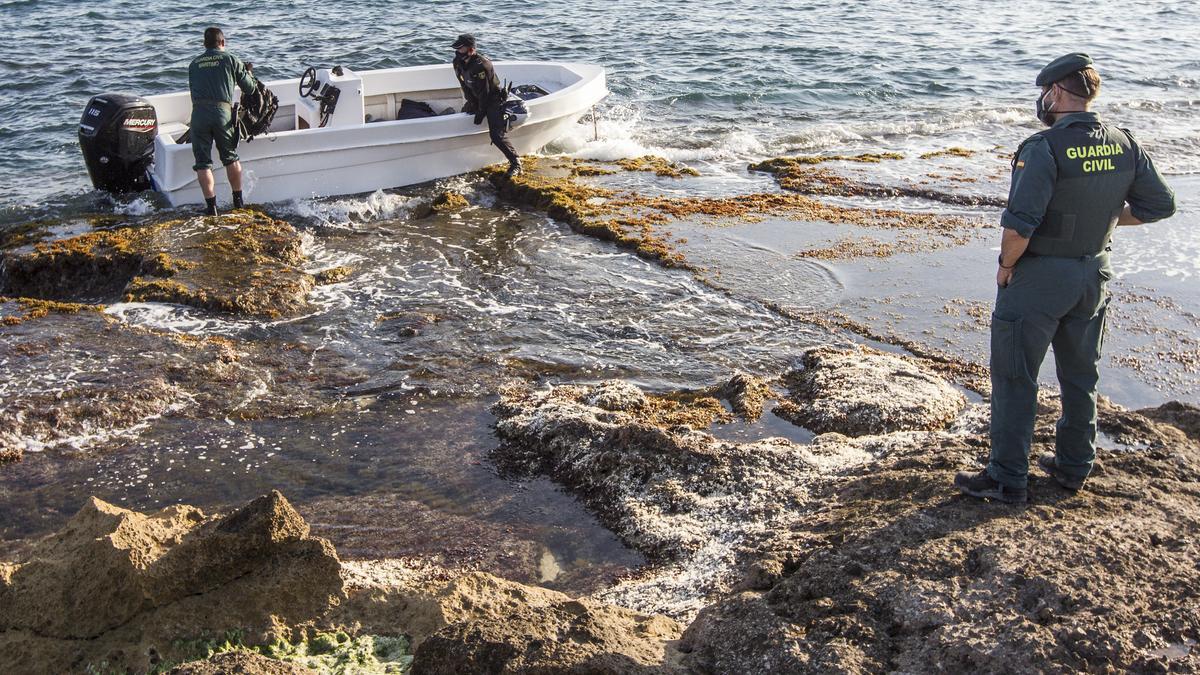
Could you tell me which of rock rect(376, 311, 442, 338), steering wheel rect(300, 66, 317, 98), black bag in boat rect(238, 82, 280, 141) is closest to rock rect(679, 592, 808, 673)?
rock rect(376, 311, 442, 338)

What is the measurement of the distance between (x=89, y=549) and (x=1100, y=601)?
356 cm

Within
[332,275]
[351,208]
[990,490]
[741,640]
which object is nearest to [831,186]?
[351,208]

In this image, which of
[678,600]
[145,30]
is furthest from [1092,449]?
[145,30]

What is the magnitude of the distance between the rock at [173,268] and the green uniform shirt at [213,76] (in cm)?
128

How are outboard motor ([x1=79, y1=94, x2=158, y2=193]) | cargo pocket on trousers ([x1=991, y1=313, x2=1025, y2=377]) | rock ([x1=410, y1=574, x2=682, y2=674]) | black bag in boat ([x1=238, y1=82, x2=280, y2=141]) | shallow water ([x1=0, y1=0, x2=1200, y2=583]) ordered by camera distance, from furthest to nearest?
outboard motor ([x1=79, y1=94, x2=158, y2=193]) → black bag in boat ([x1=238, y1=82, x2=280, y2=141]) → shallow water ([x1=0, y1=0, x2=1200, y2=583]) → cargo pocket on trousers ([x1=991, y1=313, x2=1025, y2=377]) → rock ([x1=410, y1=574, x2=682, y2=674])

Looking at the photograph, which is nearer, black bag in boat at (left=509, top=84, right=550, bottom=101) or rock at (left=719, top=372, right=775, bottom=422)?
rock at (left=719, top=372, right=775, bottom=422)

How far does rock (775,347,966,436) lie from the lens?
566cm

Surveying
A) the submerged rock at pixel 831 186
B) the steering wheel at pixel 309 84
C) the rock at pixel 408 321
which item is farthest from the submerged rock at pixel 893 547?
the steering wheel at pixel 309 84

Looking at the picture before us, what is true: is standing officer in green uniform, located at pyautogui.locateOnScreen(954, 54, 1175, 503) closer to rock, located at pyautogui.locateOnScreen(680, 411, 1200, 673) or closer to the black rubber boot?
the black rubber boot

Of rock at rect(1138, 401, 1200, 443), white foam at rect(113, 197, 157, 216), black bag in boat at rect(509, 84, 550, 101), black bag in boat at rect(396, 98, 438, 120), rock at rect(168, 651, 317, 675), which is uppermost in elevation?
black bag in boat at rect(509, 84, 550, 101)

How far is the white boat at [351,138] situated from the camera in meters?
10.0

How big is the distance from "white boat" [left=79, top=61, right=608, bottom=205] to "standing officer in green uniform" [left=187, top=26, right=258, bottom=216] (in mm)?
302

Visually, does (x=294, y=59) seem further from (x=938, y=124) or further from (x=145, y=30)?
(x=938, y=124)

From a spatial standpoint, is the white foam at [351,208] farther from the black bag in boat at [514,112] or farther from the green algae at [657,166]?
the green algae at [657,166]
